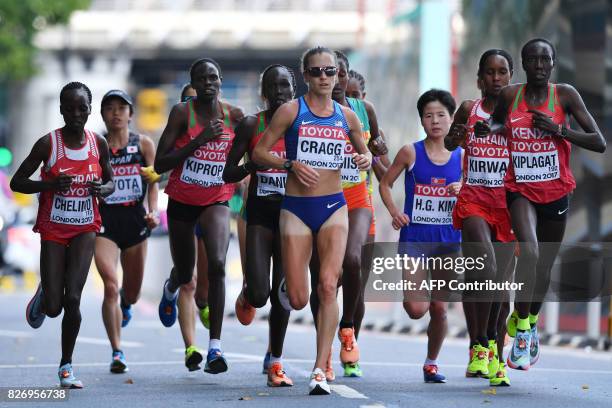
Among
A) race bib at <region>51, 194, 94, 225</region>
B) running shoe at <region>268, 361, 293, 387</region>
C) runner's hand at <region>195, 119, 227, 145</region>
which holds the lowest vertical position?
running shoe at <region>268, 361, 293, 387</region>

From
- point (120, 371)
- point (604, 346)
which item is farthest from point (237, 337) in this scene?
point (120, 371)

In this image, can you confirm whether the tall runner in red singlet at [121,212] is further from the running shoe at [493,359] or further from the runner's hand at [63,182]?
the running shoe at [493,359]

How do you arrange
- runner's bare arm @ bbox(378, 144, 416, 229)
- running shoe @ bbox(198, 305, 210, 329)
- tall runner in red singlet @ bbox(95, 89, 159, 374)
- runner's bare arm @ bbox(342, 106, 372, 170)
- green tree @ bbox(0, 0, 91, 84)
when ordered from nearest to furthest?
runner's bare arm @ bbox(342, 106, 372, 170) → runner's bare arm @ bbox(378, 144, 416, 229) → running shoe @ bbox(198, 305, 210, 329) → tall runner in red singlet @ bbox(95, 89, 159, 374) → green tree @ bbox(0, 0, 91, 84)

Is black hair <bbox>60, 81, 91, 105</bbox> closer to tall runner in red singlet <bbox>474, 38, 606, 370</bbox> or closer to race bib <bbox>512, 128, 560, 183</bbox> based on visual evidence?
tall runner in red singlet <bbox>474, 38, 606, 370</bbox>

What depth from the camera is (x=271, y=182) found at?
11984mm

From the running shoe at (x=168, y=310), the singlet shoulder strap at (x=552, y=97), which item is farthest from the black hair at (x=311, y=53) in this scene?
the running shoe at (x=168, y=310)

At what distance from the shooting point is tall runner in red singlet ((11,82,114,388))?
11844 mm

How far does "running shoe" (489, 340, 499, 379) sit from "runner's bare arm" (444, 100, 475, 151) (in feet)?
4.69

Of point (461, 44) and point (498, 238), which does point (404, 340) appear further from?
point (498, 238)

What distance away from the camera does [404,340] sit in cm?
1905

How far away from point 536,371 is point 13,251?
67.9 feet

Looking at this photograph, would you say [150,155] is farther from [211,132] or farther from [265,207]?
[265,207]

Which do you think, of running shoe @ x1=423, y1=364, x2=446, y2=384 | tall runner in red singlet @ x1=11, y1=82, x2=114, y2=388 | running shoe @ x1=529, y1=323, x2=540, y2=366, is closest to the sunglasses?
tall runner in red singlet @ x1=11, y1=82, x2=114, y2=388

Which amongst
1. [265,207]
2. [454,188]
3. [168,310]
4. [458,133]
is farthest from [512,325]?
[168,310]
